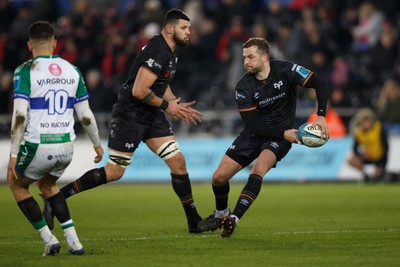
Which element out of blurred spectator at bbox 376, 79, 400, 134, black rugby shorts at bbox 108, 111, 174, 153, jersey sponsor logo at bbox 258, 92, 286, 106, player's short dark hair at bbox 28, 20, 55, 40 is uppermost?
player's short dark hair at bbox 28, 20, 55, 40

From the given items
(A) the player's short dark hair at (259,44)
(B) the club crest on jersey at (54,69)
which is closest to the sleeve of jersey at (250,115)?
(A) the player's short dark hair at (259,44)

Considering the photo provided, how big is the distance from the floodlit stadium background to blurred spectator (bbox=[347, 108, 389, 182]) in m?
0.37

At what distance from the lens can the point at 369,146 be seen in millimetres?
19078

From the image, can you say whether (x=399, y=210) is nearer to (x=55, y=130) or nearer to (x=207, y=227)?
(x=207, y=227)

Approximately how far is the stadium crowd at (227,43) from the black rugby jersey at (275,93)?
32.0 feet

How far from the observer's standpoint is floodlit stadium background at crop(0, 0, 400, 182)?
20391 millimetres

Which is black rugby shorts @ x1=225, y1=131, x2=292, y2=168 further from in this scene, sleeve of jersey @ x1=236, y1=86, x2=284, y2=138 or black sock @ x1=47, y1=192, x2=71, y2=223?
black sock @ x1=47, y1=192, x2=71, y2=223

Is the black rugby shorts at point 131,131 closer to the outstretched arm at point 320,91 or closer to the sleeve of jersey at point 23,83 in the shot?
the outstretched arm at point 320,91

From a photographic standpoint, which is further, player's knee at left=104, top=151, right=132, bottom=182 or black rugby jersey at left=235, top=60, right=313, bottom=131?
player's knee at left=104, top=151, right=132, bottom=182

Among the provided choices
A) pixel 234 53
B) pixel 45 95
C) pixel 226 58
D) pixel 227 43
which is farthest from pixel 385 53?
pixel 45 95

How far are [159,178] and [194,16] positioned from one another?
16.7ft

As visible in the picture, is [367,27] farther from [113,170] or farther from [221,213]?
[113,170]

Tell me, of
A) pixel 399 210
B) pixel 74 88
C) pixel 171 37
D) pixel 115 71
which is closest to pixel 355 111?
pixel 115 71

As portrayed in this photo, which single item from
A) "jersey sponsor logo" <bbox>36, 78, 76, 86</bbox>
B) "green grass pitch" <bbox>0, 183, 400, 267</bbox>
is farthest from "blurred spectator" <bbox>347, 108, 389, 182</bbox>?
"jersey sponsor logo" <bbox>36, 78, 76, 86</bbox>
